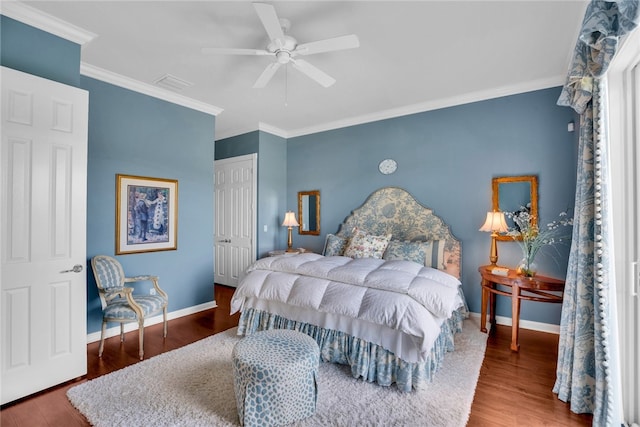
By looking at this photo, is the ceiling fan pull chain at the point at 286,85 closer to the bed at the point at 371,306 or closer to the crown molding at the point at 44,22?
the crown molding at the point at 44,22

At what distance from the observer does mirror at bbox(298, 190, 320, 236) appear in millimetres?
5094

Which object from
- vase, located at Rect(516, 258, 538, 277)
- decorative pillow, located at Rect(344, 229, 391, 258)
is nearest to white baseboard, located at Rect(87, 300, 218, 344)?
decorative pillow, located at Rect(344, 229, 391, 258)

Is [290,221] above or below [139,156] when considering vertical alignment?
below

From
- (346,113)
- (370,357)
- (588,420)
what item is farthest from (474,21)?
(588,420)

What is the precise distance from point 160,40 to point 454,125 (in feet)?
11.2

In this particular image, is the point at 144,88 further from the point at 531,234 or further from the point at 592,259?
the point at 531,234

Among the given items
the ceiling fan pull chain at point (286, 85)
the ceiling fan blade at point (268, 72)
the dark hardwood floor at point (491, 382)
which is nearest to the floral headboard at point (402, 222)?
the dark hardwood floor at point (491, 382)

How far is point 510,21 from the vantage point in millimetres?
2332

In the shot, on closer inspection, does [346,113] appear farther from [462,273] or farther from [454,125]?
[462,273]

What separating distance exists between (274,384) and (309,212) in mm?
3580

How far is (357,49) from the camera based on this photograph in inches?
108

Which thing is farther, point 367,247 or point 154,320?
point 367,247

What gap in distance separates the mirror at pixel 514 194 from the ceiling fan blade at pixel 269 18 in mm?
2960

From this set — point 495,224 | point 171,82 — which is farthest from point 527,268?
point 171,82
